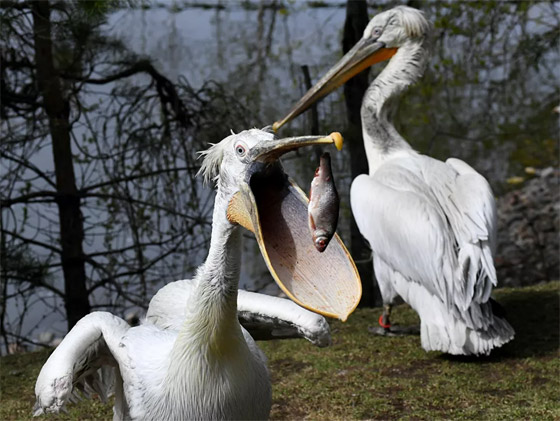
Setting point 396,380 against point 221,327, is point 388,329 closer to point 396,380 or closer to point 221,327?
point 396,380

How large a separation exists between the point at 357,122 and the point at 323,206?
383 centimetres

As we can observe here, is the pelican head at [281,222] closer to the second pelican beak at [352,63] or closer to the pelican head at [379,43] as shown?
the pelican head at [379,43]

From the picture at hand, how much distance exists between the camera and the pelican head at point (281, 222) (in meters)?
1.61

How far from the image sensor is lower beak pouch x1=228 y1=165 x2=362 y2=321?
1.60 meters

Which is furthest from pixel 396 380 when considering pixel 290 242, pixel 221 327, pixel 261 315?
pixel 290 242

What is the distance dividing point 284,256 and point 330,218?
19 cm

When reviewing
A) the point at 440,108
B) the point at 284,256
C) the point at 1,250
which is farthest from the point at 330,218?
the point at 440,108

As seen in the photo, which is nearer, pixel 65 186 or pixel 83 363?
pixel 83 363

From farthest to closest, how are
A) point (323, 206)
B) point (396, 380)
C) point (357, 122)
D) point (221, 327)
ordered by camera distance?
point (357, 122) → point (396, 380) → point (221, 327) → point (323, 206)

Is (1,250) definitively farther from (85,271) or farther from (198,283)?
(198,283)

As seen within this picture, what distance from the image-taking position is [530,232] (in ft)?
21.6

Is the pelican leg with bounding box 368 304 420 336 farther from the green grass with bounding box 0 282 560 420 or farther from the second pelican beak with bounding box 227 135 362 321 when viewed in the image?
the second pelican beak with bounding box 227 135 362 321

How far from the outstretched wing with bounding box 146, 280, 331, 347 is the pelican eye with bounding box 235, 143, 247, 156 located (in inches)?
22.5

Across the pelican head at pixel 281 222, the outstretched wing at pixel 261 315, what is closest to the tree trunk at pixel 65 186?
the outstretched wing at pixel 261 315
